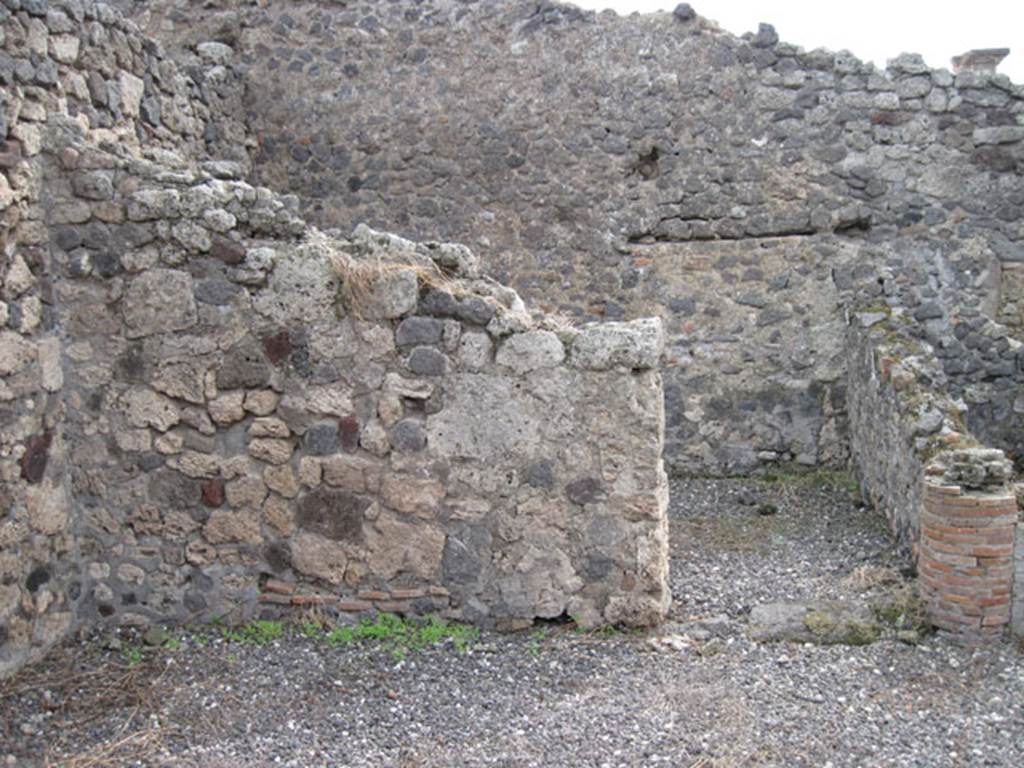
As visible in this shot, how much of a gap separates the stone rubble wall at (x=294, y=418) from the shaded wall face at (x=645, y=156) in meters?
3.99

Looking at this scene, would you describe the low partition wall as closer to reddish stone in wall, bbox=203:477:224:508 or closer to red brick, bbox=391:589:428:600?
red brick, bbox=391:589:428:600

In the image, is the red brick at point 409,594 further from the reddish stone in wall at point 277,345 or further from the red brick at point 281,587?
the reddish stone in wall at point 277,345

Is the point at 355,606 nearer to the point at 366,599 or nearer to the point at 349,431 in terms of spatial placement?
the point at 366,599

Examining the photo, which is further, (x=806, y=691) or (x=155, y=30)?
(x=155, y=30)

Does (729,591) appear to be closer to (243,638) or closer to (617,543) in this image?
(617,543)

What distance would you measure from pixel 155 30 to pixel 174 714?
687cm

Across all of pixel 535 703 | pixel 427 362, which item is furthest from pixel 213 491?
pixel 535 703

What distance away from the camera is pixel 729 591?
18.3 feet

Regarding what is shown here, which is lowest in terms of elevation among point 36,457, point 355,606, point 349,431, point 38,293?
point 355,606

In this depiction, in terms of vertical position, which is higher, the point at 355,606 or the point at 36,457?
the point at 36,457

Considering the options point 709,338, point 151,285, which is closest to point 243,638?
point 151,285

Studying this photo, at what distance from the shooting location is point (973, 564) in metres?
4.91

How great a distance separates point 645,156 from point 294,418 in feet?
16.5

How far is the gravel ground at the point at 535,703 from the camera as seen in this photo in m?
3.81
